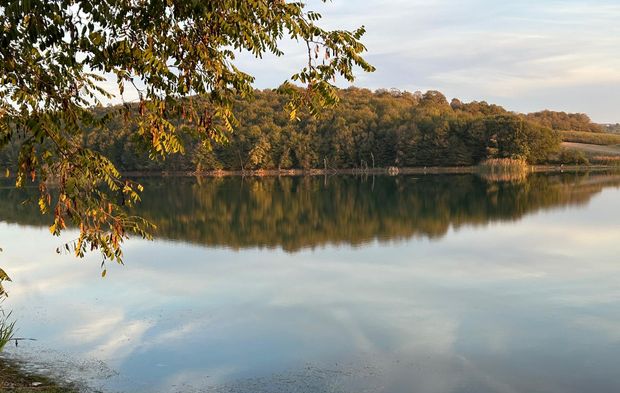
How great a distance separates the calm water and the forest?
72.6m

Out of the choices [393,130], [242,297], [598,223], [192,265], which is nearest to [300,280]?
[242,297]

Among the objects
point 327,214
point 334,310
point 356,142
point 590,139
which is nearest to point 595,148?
point 590,139

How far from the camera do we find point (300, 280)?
1758cm

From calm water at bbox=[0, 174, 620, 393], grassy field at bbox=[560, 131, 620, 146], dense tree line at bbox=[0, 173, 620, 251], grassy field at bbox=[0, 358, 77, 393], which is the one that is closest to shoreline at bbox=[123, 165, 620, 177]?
grassy field at bbox=[560, 131, 620, 146]

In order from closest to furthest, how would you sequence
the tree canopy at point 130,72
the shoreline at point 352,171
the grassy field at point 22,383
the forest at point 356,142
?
the tree canopy at point 130,72
the grassy field at point 22,383
the forest at point 356,142
the shoreline at point 352,171

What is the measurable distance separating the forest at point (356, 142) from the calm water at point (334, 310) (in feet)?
238

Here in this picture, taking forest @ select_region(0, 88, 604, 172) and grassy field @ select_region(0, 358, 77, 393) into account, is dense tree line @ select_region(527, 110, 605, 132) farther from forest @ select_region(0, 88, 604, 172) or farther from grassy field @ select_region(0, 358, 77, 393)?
grassy field @ select_region(0, 358, 77, 393)

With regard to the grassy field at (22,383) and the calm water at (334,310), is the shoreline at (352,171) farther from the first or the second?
the grassy field at (22,383)

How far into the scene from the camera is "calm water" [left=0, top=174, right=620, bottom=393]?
984 cm

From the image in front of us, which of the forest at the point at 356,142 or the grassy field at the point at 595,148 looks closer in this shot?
the forest at the point at 356,142

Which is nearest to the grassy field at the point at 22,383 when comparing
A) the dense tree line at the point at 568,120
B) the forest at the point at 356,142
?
the forest at the point at 356,142

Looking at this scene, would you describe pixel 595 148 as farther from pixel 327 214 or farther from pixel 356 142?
pixel 327 214

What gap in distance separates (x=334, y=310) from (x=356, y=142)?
333 ft

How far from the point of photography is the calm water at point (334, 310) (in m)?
9.84
